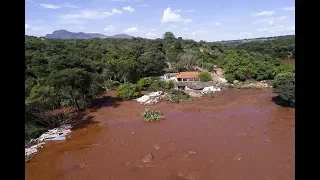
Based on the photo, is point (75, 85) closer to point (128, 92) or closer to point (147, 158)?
point (128, 92)

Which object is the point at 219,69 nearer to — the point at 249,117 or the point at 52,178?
the point at 249,117

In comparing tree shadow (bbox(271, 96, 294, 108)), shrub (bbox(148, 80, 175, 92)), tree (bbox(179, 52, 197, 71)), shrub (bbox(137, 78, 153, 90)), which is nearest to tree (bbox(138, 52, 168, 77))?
tree (bbox(179, 52, 197, 71))

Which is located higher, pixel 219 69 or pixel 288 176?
pixel 219 69

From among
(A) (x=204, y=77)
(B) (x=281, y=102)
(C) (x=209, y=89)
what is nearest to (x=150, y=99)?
(C) (x=209, y=89)

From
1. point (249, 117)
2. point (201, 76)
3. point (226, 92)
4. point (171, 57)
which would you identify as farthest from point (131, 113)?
point (171, 57)

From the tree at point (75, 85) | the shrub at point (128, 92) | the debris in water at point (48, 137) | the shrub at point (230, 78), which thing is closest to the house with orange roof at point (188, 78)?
the shrub at point (230, 78)
